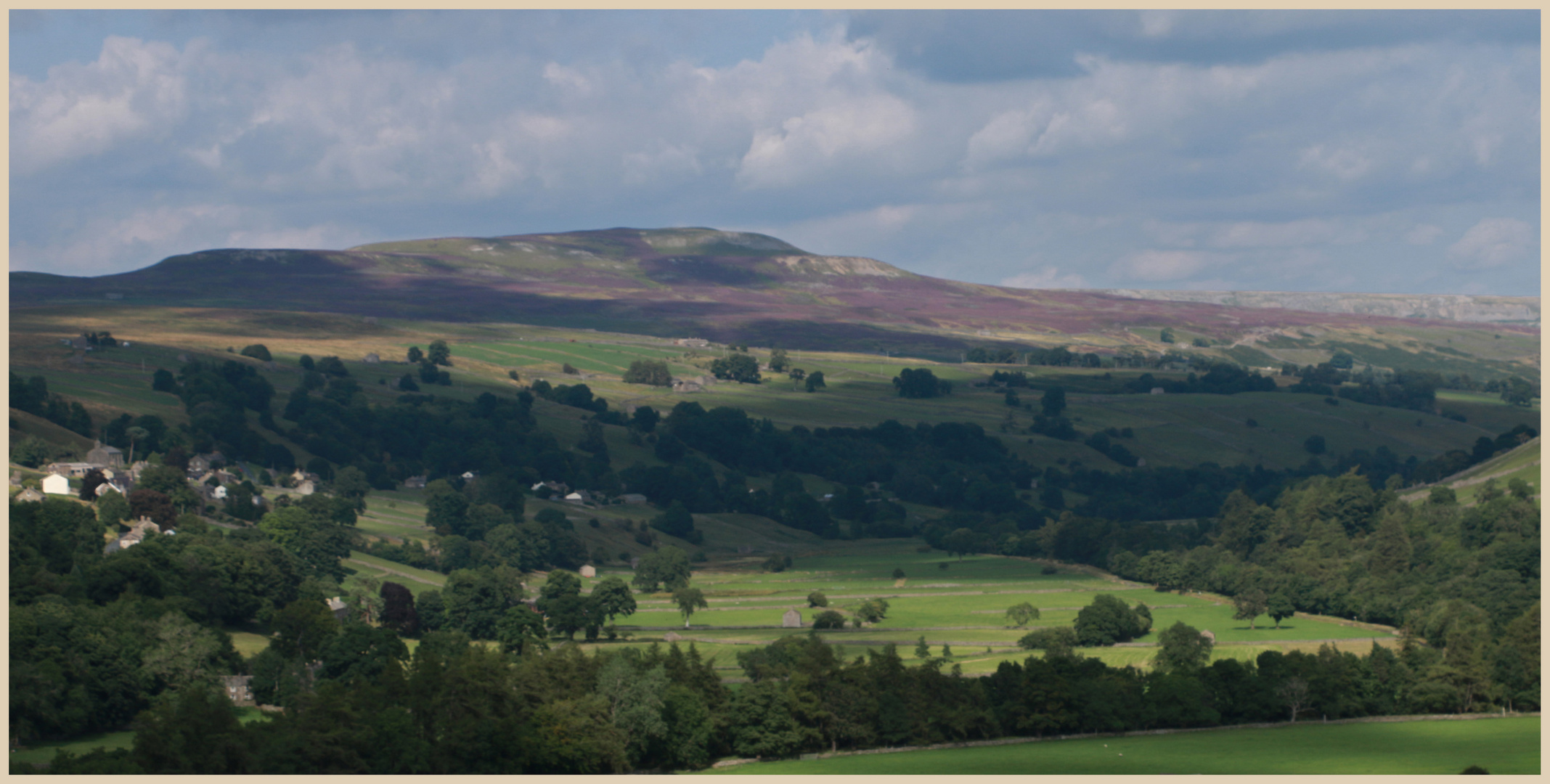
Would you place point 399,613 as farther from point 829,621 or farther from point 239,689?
point 829,621

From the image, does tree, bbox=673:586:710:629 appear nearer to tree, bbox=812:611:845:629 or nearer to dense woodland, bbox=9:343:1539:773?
dense woodland, bbox=9:343:1539:773

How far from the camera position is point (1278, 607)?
361 ft

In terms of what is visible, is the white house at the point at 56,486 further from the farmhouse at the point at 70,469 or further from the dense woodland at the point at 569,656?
the dense woodland at the point at 569,656

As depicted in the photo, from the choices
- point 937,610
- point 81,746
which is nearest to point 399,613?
point 81,746

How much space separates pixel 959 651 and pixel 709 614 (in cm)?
2744

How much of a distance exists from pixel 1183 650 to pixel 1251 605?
27.8m

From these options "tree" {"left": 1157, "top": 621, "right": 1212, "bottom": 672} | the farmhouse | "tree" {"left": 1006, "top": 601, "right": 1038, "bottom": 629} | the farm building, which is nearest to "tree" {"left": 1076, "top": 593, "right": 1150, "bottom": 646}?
"tree" {"left": 1157, "top": 621, "right": 1212, "bottom": 672}

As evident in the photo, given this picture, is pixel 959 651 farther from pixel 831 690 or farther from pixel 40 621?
pixel 40 621

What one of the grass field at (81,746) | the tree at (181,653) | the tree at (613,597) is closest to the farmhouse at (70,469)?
the tree at (613,597)

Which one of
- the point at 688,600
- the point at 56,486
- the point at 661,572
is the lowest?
the point at 661,572

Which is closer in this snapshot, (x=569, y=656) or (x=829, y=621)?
(x=569, y=656)

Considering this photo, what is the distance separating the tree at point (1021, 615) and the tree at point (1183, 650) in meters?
14.9

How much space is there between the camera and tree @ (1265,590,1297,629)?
4333 inches

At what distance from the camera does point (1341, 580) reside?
122 m
